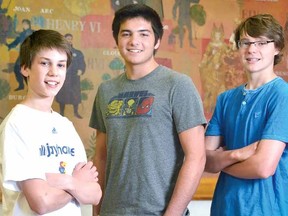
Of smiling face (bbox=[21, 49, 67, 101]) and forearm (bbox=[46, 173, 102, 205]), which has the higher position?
smiling face (bbox=[21, 49, 67, 101])

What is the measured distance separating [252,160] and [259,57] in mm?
379

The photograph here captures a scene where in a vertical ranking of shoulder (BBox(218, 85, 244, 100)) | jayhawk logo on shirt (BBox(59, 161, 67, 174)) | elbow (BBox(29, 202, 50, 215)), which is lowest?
elbow (BBox(29, 202, 50, 215))

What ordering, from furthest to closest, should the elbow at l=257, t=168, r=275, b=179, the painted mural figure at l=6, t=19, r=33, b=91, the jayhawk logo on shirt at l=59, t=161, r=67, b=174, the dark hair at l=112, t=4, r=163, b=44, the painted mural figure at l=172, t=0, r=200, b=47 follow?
the painted mural figure at l=172, t=0, r=200, b=47
the painted mural figure at l=6, t=19, r=33, b=91
the dark hair at l=112, t=4, r=163, b=44
the elbow at l=257, t=168, r=275, b=179
the jayhawk logo on shirt at l=59, t=161, r=67, b=174

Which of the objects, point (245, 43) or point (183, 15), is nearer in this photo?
point (245, 43)

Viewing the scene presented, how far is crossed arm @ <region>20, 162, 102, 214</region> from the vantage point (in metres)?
1.32

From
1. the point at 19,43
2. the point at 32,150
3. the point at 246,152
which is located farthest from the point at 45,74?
the point at 19,43

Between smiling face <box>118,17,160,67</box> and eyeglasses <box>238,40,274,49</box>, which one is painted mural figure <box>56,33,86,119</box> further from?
eyeglasses <box>238,40,274,49</box>

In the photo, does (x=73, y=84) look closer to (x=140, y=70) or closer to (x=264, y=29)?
(x=140, y=70)

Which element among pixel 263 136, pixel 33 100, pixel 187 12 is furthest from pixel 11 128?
pixel 187 12

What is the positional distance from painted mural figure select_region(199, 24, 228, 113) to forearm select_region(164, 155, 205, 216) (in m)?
0.87

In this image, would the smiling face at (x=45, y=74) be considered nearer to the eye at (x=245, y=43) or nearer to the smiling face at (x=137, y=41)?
the smiling face at (x=137, y=41)

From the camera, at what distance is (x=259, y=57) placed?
5.65 ft

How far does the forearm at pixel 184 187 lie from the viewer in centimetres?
166

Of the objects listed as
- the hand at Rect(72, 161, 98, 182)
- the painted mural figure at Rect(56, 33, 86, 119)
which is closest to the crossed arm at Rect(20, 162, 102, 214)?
the hand at Rect(72, 161, 98, 182)
